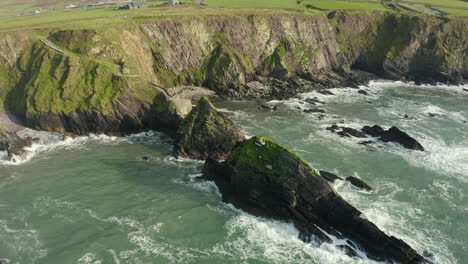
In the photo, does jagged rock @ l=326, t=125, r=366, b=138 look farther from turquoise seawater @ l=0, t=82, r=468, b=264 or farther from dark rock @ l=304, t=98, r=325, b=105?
dark rock @ l=304, t=98, r=325, b=105

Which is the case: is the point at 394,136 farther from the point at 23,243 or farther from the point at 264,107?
the point at 23,243

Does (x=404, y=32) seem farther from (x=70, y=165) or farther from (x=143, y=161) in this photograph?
(x=70, y=165)

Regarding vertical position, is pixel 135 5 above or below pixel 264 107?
above

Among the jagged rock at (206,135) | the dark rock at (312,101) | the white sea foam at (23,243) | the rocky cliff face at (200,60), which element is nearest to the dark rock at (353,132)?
the dark rock at (312,101)

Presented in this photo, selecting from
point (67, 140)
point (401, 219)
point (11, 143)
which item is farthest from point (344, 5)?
point (11, 143)

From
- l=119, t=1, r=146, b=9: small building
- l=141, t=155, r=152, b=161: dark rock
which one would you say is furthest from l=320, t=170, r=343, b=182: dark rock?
l=119, t=1, r=146, b=9: small building
